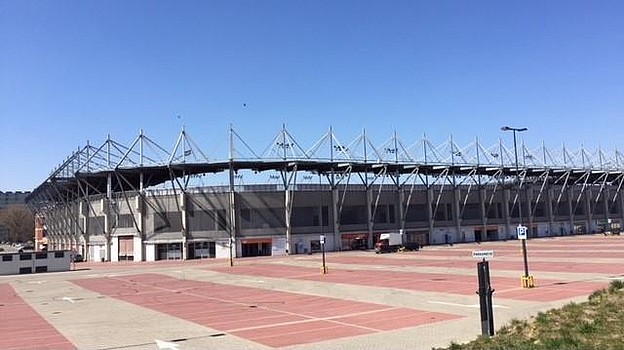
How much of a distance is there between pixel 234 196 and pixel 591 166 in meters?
90.4

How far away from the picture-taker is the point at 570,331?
1327cm

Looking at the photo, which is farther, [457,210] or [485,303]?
[457,210]

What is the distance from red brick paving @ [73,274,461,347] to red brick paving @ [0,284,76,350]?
5360 millimetres

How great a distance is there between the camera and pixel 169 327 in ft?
74.0

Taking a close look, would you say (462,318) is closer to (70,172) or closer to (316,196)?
(316,196)

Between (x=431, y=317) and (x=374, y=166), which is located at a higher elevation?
(x=374, y=166)

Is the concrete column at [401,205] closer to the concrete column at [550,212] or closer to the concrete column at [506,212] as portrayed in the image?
the concrete column at [506,212]

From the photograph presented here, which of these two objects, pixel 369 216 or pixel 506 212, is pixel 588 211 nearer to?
pixel 506 212

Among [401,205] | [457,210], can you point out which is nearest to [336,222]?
[401,205]

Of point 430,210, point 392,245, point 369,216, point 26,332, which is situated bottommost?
point 26,332

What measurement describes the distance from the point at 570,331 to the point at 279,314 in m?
14.3

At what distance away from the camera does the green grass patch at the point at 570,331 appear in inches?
474

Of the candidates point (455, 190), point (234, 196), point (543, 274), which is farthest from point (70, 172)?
point (543, 274)

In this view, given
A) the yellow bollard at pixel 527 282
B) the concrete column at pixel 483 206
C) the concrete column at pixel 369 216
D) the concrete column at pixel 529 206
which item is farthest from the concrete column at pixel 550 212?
the yellow bollard at pixel 527 282
